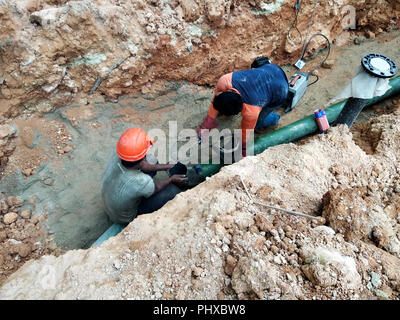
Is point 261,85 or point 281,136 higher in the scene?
point 261,85

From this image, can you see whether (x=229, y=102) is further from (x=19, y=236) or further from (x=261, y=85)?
(x=19, y=236)

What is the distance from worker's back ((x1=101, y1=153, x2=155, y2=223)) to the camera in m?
2.66

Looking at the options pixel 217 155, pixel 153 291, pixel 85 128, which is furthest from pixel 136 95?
pixel 153 291

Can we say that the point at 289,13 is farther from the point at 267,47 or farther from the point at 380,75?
the point at 380,75

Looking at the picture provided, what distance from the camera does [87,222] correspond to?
3.25 metres

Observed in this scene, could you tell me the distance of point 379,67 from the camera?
2.56 meters

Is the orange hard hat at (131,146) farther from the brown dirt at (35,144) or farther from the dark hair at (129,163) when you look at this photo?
the brown dirt at (35,144)

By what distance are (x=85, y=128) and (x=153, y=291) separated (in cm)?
266

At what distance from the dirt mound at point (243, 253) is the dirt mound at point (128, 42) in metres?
2.23

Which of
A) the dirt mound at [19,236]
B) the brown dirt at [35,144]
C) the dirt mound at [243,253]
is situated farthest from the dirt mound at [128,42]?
the dirt mound at [243,253]

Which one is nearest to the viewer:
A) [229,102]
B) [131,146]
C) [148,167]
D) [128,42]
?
[131,146]

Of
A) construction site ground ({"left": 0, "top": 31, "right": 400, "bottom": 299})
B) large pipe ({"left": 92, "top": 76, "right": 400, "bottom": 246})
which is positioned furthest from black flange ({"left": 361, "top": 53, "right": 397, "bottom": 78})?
large pipe ({"left": 92, "top": 76, "right": 400, "bottom": 246})

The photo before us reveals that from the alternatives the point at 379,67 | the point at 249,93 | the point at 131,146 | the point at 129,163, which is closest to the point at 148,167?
the point at 129,163

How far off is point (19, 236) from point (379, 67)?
4.01m
